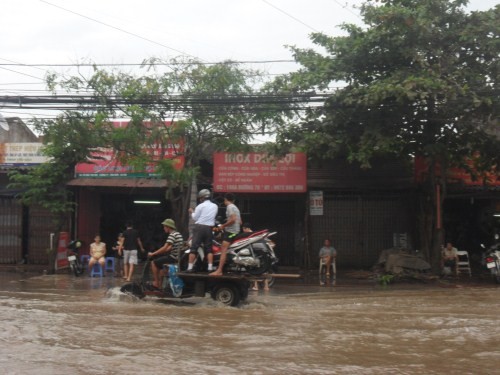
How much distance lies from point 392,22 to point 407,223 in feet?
22.3

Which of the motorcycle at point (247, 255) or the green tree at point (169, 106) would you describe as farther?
the green tree at point (169, 106)

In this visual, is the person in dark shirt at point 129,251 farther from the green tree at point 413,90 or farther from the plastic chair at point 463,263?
the plastic chair at point 463,263

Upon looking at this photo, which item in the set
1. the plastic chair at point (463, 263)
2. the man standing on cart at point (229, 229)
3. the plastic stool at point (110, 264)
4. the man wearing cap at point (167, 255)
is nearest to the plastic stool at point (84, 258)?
the plastic stool at point (110, 264)

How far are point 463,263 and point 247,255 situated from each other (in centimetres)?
986

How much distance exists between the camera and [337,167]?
1853 cm

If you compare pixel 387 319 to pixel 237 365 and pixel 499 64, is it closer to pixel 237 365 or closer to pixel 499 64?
pixel 237 365

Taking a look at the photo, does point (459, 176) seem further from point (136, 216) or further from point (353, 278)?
point (136, 216)

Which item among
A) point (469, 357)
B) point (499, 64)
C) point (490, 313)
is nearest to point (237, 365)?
point (469, 357)

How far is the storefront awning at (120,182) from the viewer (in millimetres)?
18688

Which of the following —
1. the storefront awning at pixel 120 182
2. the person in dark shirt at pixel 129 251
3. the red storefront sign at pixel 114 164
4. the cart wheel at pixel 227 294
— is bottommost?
the cart wheel at pixel 227 294

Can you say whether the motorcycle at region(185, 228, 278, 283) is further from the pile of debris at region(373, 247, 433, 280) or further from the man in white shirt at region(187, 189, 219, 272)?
the pile of debris at region(373, 247, 433, 280)

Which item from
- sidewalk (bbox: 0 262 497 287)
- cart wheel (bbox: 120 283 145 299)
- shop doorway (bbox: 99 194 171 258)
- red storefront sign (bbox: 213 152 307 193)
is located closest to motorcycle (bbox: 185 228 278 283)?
cart wheel (bbox: 120 283 145 299)

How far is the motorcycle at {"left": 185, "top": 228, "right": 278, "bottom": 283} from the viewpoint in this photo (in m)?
10.4

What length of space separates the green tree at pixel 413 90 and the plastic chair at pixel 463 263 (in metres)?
1.82
